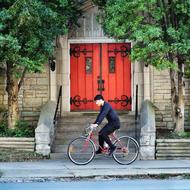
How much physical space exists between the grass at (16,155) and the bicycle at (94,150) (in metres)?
1.30

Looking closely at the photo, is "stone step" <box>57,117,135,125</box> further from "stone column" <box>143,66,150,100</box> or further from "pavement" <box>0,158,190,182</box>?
"pavement" <box>0,158,190,182</box>

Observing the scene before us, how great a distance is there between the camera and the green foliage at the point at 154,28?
14.2 meters

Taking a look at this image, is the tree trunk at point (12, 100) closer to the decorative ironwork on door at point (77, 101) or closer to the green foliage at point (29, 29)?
the green foliage at point (29, 29)

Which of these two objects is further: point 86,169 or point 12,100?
point 12,100

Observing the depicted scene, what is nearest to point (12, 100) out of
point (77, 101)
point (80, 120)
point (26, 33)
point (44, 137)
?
point (44, 137)

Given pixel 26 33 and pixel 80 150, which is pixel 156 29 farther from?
pixel 80 150

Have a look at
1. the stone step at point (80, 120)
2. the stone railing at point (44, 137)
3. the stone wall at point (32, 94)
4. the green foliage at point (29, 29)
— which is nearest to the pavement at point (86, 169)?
the stone railing at point (44, 137)

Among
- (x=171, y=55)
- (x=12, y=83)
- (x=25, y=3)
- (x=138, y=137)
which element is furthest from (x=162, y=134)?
(x=25, y=3)

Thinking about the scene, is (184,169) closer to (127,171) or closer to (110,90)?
(127,171)

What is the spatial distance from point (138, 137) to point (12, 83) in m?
3.95

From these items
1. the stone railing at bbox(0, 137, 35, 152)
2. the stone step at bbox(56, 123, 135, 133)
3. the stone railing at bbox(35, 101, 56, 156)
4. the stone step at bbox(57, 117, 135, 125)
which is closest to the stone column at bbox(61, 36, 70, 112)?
the stone step at bbox(57, 117, 135, 125)

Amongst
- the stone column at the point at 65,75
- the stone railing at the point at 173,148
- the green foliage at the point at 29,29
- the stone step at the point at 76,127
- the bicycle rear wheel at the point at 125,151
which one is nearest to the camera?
the bicycle rear wheel at the point at 125,151

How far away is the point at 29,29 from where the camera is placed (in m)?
14.4

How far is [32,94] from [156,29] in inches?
211
